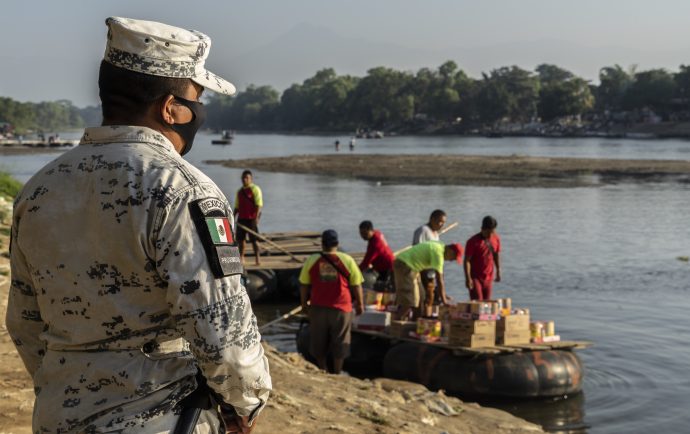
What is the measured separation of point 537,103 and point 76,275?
7033 inches

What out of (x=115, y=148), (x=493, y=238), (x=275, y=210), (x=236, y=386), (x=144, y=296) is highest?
(x=115, y=148)

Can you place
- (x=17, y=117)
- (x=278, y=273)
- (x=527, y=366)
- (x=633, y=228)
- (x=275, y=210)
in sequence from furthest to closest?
(x=17, y=117)
(x=275, y=210)
(x=633, y=228)
(x=278, y=273)
(x=527, y=366)

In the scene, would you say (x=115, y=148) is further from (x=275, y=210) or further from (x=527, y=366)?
(x=275, y=210)

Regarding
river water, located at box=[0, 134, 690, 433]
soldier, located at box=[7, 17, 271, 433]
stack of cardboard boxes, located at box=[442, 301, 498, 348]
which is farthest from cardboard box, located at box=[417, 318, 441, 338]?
soldier, located at box=[7, 17, 271, 433]

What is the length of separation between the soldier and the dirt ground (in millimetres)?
4067

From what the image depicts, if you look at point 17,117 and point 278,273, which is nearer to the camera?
point 278,273

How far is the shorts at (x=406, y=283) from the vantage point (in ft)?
46.1

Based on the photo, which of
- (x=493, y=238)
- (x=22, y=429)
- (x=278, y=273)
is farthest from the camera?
(x=278, y=273)

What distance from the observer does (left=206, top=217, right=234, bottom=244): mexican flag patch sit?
267 centimetres

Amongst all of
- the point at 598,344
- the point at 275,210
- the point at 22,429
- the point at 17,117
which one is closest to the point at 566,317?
the point at 598,344

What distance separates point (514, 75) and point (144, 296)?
192 metres

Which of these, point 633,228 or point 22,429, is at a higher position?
point 22,429

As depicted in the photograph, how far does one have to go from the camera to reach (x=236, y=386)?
8.88 feet

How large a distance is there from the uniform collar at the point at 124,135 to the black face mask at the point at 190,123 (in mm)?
104
